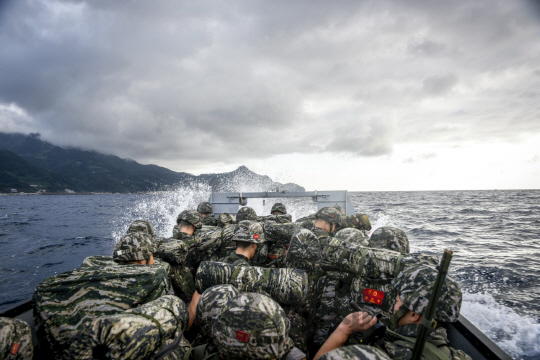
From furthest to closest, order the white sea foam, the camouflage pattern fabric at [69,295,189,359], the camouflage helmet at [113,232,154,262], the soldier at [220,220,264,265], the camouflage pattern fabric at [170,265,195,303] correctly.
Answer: the white sea foam → the camouflage pattern fabric at [170,265,195,303] → the soldier at [220,220,264,265] → the camouflage helmet at [113,232,154,262] → the camouflage pattern fabric at [69,295,189,359]

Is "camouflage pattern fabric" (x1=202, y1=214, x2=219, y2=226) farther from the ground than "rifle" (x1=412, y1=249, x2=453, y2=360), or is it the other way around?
"rifle" (x1=412, y1=249, x2=453, y2=360)

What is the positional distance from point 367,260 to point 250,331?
6.71ft

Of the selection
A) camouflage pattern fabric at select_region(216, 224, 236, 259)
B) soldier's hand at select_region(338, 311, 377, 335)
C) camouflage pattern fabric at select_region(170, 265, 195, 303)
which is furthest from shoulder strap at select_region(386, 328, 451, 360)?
camouflage pattern fabric at select_region(170, 265, 195, 303)

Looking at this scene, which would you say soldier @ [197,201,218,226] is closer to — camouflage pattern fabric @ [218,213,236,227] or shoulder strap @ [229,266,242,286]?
camouflage pattern fabric @ [218,213,236,227]

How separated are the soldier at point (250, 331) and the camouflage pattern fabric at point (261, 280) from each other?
992 millimetres

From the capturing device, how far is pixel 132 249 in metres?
3.47

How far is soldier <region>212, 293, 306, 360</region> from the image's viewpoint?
186cm

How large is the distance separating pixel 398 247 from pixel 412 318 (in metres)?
2.30

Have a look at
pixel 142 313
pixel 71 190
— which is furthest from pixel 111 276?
pixel 71 190

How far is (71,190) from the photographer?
171 meters

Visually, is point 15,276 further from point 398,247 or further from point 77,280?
point 398,247

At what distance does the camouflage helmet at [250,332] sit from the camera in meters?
1.86

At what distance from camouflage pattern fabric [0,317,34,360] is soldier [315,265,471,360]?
7.97 ft

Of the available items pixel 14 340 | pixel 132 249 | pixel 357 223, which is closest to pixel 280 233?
Answer: pixel 132 249
